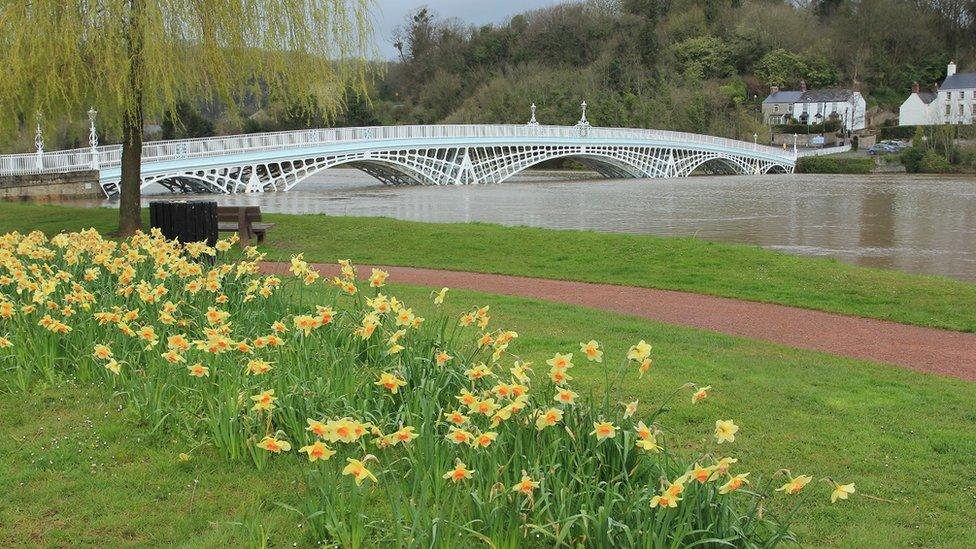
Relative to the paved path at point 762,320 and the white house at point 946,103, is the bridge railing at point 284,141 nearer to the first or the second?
the paved path at point 762,320

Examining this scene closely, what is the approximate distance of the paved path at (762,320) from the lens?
31.8 ft

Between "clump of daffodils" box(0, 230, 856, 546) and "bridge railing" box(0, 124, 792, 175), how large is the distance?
30.5m

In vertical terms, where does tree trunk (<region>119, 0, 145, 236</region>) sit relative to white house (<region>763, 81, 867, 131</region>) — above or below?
below

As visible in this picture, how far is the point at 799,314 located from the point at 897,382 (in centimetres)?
414

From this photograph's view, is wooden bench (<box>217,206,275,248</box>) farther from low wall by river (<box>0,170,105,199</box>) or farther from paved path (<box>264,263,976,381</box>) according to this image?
low wall by river (<box>0,170,105,199</box>)

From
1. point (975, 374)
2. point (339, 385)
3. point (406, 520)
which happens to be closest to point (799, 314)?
point (975, 374)

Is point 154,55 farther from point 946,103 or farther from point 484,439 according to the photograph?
point 946,103

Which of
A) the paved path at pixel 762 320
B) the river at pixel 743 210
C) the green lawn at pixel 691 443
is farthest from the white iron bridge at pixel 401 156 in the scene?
the green lawn at pixel 691 443

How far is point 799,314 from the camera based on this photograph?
39.4 ft

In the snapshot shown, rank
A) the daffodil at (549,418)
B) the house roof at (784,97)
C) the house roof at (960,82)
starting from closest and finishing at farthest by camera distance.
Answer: the daffodil at (549,418) < the house roof at (960,82) < the house roof at (784,97)

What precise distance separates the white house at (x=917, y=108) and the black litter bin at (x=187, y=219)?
90807 mm

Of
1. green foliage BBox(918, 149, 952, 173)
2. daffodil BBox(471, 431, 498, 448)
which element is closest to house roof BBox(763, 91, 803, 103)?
green foliage BBox(918, 149, 952, 173)

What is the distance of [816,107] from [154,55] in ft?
312

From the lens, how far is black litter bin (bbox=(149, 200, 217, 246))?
15.0m
